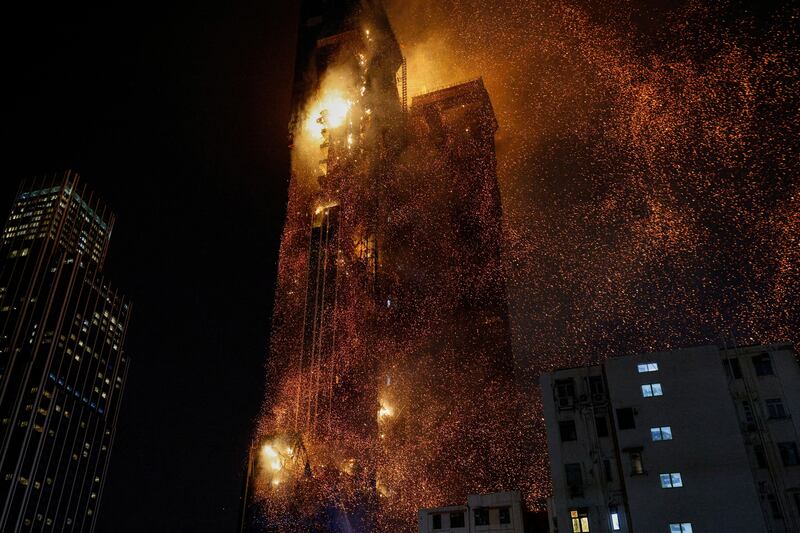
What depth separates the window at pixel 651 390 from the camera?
30422mm

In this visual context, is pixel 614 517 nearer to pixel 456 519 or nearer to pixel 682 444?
pixel 682 444

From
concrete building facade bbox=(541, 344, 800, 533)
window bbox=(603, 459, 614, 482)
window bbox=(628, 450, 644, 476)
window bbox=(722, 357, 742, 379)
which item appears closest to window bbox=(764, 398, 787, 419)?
concrete building facade bbox=(541, 344, 800, 533)

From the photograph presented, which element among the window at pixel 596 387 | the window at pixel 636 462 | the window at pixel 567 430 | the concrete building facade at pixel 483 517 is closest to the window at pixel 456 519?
the concrete building facade at pixel 483 517

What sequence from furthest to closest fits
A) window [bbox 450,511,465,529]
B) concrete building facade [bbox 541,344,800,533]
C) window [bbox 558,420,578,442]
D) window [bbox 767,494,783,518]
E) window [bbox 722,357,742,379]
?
window [bbox 450,511,465,529]
window [bbox 558,420,578,442]
window [bbox 722,357,742,379]
concrete building facade [bbox 541,344,800,533]
window [bbox 767,494,783,518]

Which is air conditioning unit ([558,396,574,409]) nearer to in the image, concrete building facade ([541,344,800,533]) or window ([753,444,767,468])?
concrete building facade ([541,344,800,533])

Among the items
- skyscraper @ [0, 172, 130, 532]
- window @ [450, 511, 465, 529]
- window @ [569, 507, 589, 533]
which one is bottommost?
window @ [569, 507, 589, 533]

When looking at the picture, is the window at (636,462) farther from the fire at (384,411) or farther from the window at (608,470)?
the fire at (384,411)

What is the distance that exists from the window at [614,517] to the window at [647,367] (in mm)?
6893

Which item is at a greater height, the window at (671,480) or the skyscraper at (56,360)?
the skyscraper at (56,360)

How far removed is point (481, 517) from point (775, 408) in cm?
1748

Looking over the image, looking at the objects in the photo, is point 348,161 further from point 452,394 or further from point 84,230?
point 84,230

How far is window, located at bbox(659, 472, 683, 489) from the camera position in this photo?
2814 cm

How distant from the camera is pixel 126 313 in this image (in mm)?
124625

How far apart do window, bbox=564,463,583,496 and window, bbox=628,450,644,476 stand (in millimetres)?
2576
